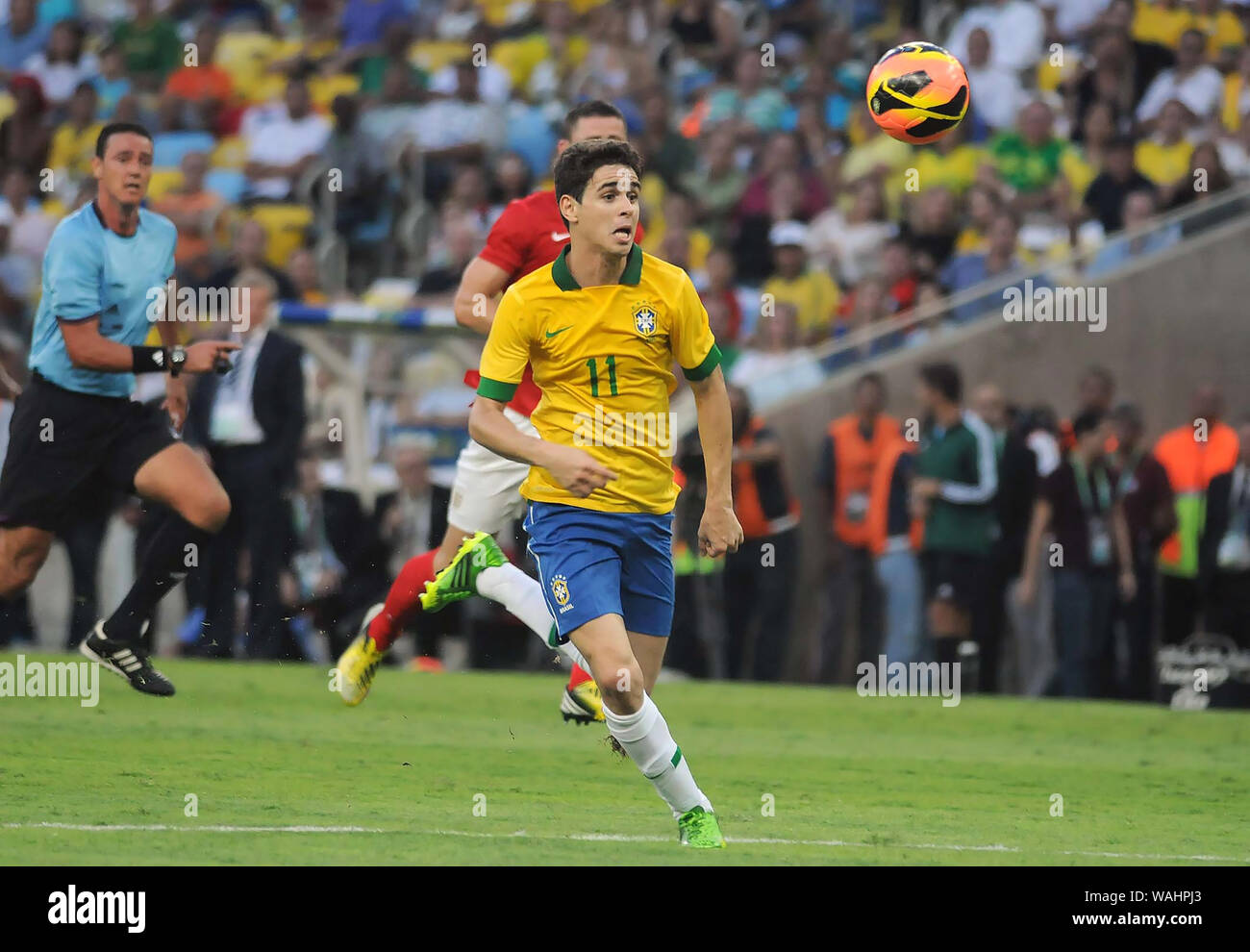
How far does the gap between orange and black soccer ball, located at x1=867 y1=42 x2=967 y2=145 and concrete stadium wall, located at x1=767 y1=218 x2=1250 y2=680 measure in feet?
19.1

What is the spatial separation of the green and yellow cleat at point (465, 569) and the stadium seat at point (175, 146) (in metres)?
11.8

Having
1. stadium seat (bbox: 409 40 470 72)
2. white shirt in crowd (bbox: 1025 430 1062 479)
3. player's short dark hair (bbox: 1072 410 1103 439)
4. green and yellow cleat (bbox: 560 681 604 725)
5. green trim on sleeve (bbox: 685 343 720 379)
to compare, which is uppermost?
stadium seat (bbox: 409 40 470 72)

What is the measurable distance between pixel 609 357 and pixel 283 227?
39.9 feet

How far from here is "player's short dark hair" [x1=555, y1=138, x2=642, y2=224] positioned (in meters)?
7.29

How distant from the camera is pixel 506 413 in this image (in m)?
9.56

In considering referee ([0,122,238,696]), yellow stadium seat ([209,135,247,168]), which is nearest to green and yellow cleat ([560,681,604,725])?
referee ([0,122,238,696])

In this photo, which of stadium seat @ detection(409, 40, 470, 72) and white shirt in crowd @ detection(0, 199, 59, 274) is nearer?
white shirt in crowd @ detection(0, 199, 59, 274)

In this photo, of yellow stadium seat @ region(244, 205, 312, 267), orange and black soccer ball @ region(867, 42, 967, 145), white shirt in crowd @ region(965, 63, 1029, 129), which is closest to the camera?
orange and black soccer ball @ region(867, 42, 967, 145)

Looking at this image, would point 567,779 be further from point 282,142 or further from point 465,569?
point 282,142

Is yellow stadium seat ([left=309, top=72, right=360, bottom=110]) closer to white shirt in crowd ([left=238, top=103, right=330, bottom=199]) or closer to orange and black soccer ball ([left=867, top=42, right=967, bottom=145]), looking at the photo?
white shirt in crowd ([left=238, top=103, right=330, bottom=199])

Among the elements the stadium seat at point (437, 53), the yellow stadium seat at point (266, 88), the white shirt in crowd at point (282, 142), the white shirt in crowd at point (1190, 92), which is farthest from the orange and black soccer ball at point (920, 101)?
the yellow stadium seat at point (266, 88)

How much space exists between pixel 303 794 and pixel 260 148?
41.8 feet
